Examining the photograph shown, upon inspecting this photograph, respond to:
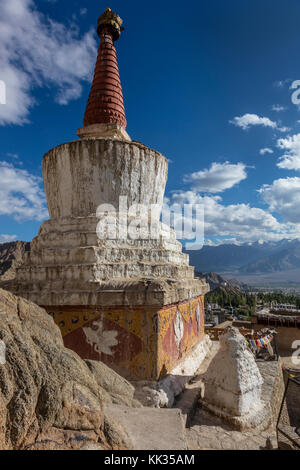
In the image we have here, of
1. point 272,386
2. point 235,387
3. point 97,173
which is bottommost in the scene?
point 272,386

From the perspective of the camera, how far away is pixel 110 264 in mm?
6109

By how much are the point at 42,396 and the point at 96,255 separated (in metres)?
3.92

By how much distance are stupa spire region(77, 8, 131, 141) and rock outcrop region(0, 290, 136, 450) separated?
23.5 feet

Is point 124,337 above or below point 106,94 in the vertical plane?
below

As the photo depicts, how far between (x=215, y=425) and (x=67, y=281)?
3.71 meters

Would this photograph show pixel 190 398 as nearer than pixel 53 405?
No

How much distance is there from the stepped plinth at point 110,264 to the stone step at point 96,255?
0.07ft

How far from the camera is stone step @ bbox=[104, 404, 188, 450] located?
8.67ft

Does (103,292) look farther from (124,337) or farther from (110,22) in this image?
(110,22)

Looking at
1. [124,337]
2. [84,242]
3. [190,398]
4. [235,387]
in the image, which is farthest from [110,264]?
[235,387]
